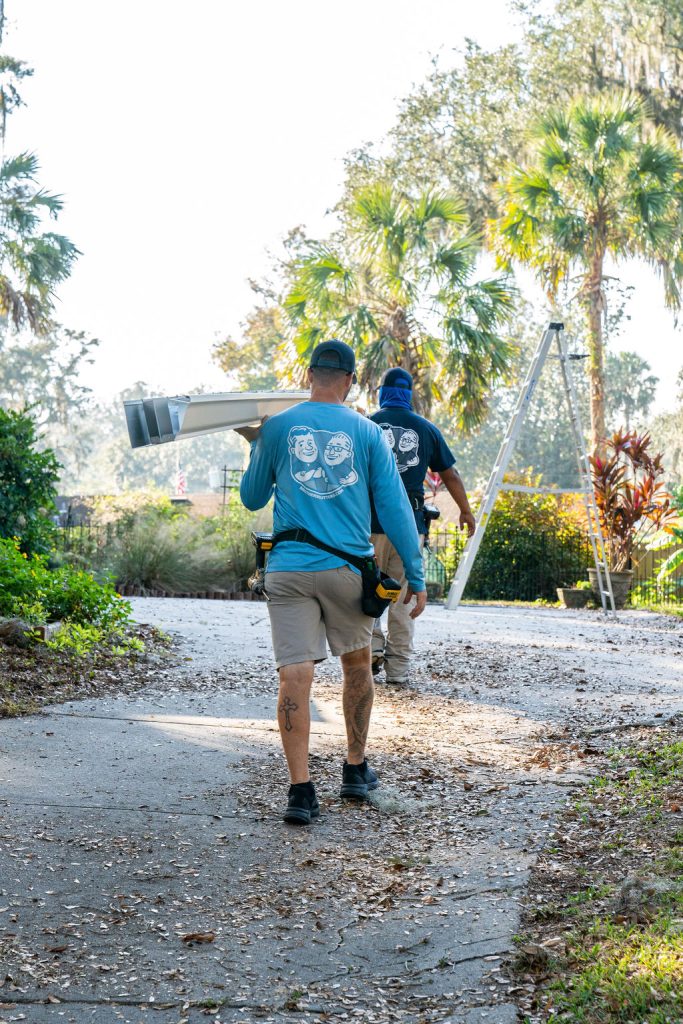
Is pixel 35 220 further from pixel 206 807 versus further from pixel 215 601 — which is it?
pixel 206 807

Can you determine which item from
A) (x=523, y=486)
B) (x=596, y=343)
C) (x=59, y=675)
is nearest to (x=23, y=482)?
(x=59, y=675)

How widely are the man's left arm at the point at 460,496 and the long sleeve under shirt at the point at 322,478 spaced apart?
2.23 meters

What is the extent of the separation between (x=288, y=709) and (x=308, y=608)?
1.37ft

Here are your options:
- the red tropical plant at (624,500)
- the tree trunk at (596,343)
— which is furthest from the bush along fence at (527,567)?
the tree trunk at (596,343)

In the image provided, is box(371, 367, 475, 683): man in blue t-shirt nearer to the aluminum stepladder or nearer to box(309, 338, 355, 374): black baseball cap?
box(309, 338, 355, 374): black baseball cap

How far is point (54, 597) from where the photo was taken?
8.82 m

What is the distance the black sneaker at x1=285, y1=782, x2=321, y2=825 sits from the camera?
4.53 metres

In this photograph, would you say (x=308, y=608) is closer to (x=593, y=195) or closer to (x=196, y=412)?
(x=196, y=412)

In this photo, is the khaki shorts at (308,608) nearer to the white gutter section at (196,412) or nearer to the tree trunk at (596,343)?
the white gutter section at (196,412)

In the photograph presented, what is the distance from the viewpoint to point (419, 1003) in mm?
2971

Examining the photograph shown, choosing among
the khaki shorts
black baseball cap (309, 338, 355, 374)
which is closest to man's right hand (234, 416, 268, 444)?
black baseball cap (309, 338, 355, 374)

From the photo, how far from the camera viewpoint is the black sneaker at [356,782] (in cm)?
494

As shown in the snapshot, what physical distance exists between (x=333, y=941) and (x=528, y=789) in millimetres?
2061

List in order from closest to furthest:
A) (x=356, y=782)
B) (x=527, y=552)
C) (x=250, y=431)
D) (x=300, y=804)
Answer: (x=300, y=804) < (x=250, y=431) < (x=356, y=782) < (x=527, y=552)
